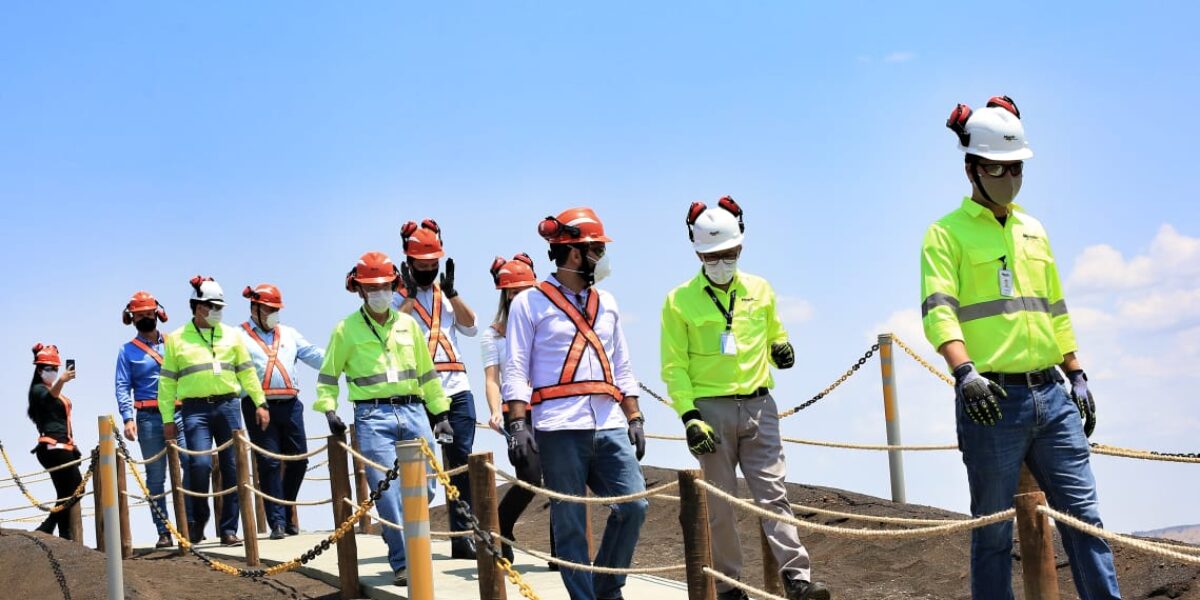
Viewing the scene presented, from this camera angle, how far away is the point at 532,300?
7.52 meters

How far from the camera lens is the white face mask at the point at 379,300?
977 cm

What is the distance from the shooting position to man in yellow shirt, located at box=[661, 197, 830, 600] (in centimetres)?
816

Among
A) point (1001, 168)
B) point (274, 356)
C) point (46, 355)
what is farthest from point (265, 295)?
point (1001, 168)

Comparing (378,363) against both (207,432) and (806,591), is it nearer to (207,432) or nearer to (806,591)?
(806,591)

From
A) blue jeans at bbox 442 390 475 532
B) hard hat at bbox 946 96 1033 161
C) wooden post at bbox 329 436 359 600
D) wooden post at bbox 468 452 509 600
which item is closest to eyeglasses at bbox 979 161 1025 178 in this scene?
hard hat at bbox 946 96 1033 161

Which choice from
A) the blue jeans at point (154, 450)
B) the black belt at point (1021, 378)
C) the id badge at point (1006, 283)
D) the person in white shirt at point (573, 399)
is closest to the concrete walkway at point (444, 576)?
the blue jeans at point (154, 450)

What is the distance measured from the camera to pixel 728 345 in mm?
8172

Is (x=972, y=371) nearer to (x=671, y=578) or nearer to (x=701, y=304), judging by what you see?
(x=701, y=304)

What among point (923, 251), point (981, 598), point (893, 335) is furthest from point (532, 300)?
point (893, 335)

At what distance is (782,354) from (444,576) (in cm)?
311

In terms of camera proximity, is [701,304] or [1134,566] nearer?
[701,304]

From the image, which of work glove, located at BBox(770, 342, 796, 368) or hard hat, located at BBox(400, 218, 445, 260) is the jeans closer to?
hard hat, located at BBox(400, 218, 445, 260)

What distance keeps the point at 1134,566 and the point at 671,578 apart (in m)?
3.20

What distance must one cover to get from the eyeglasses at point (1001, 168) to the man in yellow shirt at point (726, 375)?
2.05 metres
